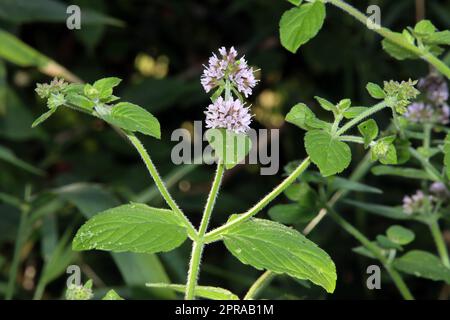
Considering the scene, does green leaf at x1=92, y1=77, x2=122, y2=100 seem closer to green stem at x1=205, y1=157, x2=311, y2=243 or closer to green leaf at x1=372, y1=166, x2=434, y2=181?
green stem at x1=205, y1=157, x2=311, y2=243

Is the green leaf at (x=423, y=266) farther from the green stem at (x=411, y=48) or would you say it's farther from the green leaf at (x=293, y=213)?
the green stem at (x=411, y=48)

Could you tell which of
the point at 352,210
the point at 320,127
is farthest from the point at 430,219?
the point at 352,210

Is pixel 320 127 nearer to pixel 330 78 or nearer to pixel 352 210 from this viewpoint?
pixel 352 210

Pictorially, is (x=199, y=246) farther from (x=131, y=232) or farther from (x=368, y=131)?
(x=368, y=131)

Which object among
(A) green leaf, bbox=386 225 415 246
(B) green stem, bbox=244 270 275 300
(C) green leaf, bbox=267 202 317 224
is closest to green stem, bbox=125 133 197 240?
(B) green stem, bbox=244 270 275 300

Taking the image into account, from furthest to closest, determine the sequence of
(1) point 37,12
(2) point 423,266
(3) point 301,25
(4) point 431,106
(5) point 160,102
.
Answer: (5) point 160,102
(1) point 37,12
(4) point 431,106
(2) point 423,266
(3) point 301,25

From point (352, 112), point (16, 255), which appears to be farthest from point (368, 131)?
point (16, 255)
